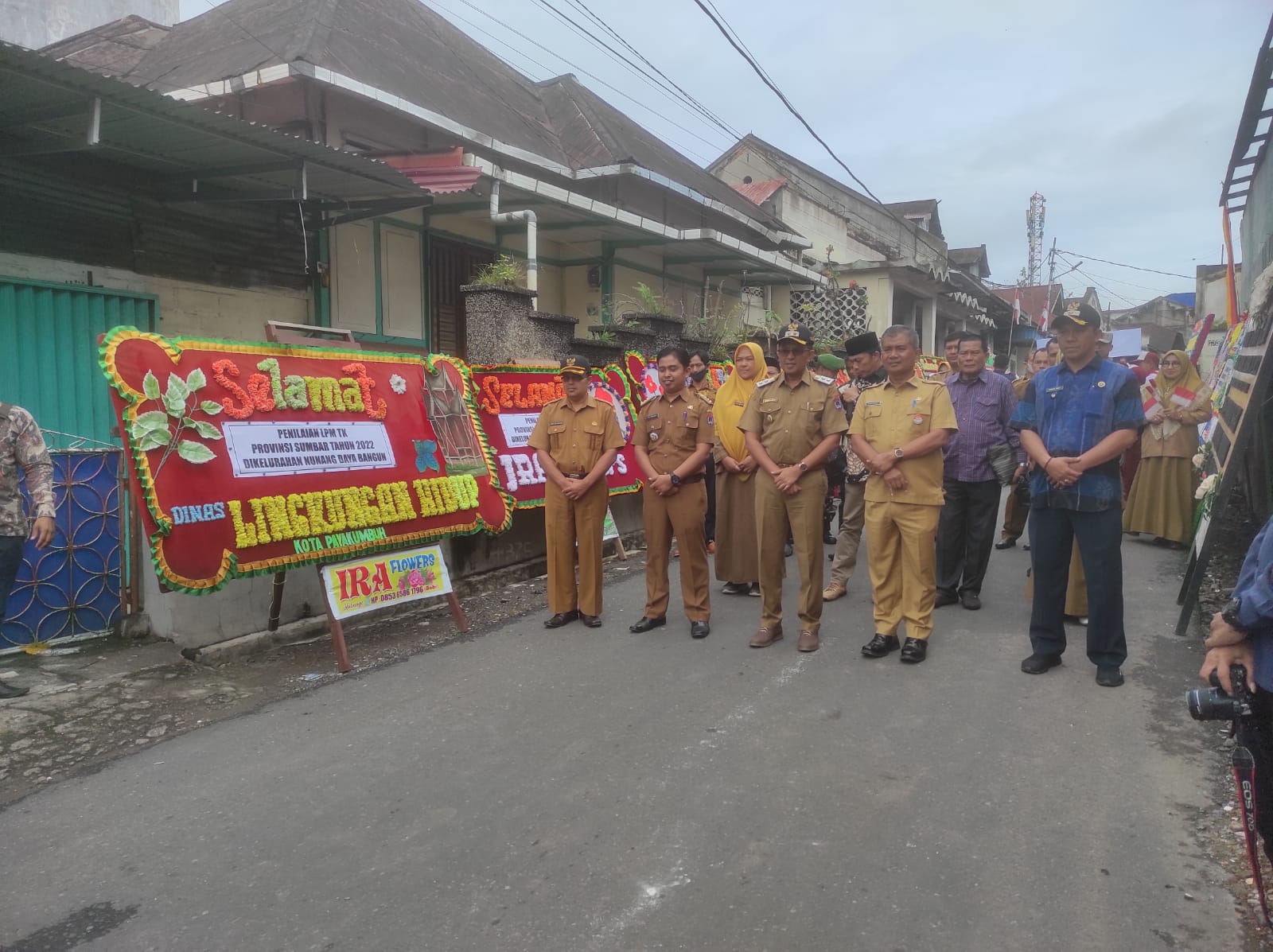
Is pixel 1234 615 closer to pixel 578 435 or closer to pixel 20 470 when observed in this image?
pixel 578 435

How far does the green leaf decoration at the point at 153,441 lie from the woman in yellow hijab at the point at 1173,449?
8017mm

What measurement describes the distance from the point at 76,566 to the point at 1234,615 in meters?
5.94

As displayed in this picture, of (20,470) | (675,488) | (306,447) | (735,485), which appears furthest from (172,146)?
(735,485)

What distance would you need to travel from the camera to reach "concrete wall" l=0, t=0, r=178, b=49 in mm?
14859

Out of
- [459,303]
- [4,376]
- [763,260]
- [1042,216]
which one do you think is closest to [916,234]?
[763,260]

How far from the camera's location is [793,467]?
16.9 ft

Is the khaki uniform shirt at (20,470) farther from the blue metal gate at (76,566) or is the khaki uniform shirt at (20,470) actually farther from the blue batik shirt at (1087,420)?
the blue batik shirt at (1087,420)

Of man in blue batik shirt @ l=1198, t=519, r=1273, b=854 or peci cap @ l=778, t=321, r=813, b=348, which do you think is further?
peci cap @ l=778, t=321, r=813, b=348

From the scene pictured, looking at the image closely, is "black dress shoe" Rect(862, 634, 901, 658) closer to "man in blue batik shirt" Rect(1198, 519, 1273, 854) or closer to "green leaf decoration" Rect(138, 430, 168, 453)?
"man in blue batik shirt" Rect(1198, 519, 1273, 854)

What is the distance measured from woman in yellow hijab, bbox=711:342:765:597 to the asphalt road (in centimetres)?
174

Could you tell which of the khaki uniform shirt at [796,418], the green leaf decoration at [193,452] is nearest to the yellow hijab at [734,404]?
the khaki uniform shirt at [796,418]

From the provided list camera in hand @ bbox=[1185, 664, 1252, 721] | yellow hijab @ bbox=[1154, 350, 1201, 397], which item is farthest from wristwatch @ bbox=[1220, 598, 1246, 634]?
yellow hijab @ bbox=[1154, 350, 1201, 397]

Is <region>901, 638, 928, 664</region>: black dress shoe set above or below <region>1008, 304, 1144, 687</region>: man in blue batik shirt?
below

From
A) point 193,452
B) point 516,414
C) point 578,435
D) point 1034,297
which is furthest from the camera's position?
point 1034,297
